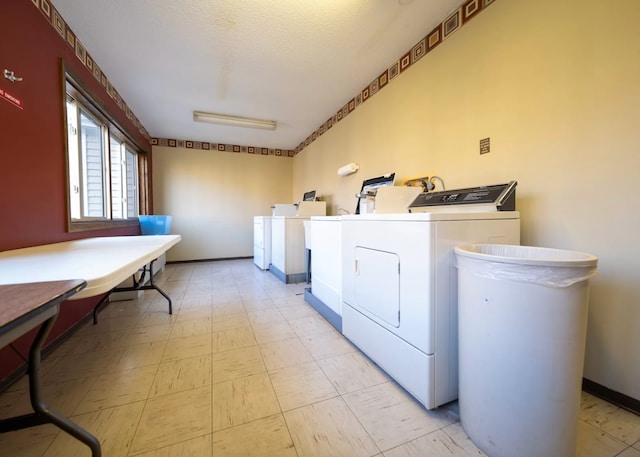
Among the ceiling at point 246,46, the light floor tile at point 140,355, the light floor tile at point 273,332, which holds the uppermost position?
the ceiling at point 246,46

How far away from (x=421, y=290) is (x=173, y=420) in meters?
1.27

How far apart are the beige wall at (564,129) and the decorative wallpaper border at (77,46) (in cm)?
287

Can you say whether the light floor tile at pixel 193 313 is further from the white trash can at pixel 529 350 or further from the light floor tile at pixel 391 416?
the white trash can at pixel 529 350

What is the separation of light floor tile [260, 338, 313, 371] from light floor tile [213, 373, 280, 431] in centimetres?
14

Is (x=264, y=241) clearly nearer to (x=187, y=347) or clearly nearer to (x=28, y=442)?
(x=187, y=347)

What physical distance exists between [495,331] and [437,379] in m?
0.41

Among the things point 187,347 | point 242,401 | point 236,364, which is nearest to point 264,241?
point 187,347

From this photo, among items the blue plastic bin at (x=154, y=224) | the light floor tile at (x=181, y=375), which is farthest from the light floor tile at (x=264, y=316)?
the blue plastic bin at (x=154, y=224)

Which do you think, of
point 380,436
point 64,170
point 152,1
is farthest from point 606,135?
point 64,170

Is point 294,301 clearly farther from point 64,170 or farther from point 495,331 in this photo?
point 64,170

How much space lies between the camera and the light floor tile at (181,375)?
133 cm

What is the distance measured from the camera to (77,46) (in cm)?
214

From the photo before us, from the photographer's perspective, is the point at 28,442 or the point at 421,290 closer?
the point at 28,442

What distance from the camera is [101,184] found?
9.57 feet
